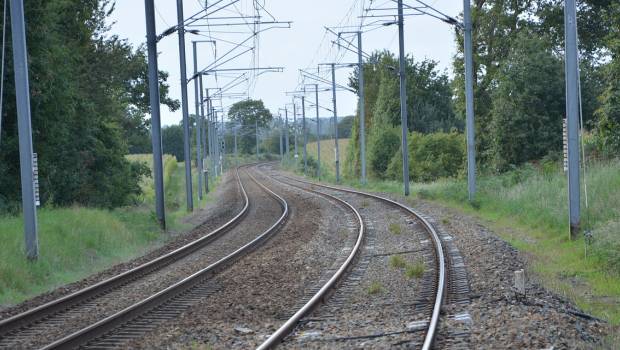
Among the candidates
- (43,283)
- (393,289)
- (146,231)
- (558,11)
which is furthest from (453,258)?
(558,11)

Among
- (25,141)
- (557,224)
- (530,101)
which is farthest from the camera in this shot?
(530,101)

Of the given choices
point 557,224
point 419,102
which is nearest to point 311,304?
point 557,224

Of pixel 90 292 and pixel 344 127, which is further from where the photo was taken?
pixel 344 127

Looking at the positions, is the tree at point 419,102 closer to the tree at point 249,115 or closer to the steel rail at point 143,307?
the steel rail at point 143,307

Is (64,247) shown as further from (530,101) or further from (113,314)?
(530,101)

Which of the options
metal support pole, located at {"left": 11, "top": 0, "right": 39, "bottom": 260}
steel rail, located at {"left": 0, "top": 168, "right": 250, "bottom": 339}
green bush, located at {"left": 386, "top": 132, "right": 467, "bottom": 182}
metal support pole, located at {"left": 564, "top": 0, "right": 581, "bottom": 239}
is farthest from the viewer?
green bush, located at {"left": 386, "top": 132, "right": 467, "bottom": 182}

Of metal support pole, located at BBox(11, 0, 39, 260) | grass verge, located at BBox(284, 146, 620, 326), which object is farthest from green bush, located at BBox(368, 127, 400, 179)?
metal support pole, located at BBox(11, 0, 39, 260)

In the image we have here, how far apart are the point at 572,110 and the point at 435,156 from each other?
39.8 meters

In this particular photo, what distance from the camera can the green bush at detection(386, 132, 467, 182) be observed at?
5569cm

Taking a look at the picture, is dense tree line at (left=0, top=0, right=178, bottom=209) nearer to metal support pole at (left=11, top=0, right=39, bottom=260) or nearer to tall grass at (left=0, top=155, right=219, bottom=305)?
tall grass at (left=0, top=155, right=219, bottom=305)

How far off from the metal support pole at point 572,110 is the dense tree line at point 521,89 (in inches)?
352

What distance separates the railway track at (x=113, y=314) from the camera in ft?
32.6

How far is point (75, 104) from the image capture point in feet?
93.5

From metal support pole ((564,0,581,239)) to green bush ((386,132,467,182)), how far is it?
125ft
